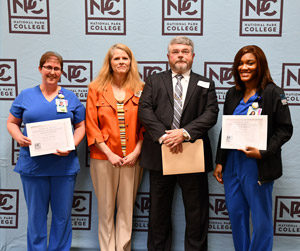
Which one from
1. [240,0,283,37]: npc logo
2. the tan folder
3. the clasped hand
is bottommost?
the tan folder

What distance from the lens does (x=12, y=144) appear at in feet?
8.65

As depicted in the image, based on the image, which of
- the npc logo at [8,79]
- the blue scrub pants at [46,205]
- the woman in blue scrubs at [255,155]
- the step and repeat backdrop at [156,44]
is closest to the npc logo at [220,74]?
the step and repeat backdrop at [156,44]

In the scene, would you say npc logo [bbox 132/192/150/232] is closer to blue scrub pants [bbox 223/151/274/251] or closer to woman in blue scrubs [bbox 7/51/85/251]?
woman in blue scrubs [bbox 7/51/85/251]

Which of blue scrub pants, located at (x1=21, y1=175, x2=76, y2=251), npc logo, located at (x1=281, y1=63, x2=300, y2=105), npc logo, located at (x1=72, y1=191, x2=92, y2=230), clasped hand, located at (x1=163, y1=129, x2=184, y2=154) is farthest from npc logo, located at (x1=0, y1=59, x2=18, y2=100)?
npc logo, located at (x1=281, y1=63, x2=300, y2=105)

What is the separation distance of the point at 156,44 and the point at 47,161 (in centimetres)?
133

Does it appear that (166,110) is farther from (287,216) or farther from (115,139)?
(287,216)

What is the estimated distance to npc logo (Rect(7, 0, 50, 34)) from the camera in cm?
252

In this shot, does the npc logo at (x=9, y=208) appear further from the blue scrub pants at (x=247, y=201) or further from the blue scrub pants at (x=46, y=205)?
the blue scrub pants at (x=247, y=201)

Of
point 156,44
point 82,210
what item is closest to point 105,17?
point 156,44

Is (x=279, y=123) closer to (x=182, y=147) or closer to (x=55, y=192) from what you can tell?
(x=182, y=147)

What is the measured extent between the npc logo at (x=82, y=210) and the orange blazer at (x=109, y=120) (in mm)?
590

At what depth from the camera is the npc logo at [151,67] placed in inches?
101

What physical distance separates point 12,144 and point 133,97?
1.24 m

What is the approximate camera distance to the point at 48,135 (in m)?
2.08
